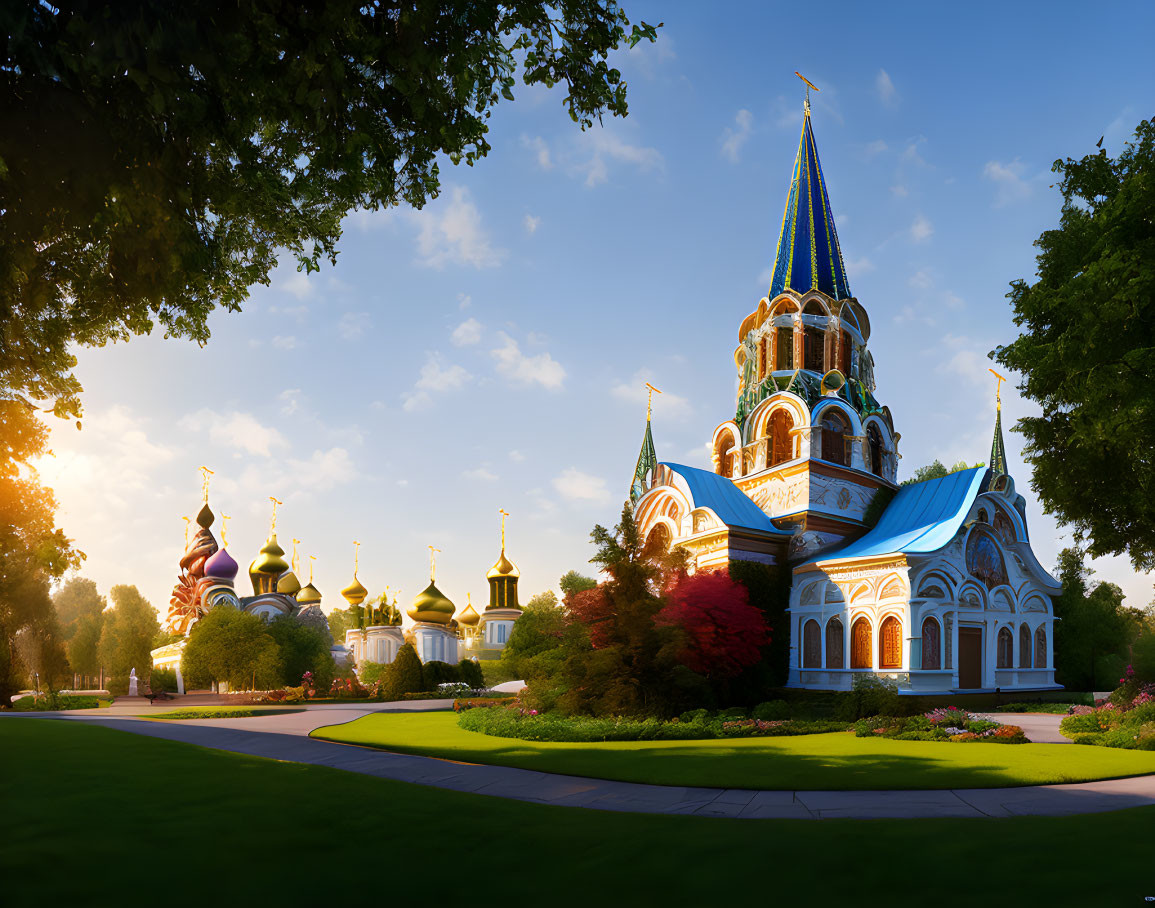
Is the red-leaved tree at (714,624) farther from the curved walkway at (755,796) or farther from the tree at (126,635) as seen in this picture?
the tree at (126,635)

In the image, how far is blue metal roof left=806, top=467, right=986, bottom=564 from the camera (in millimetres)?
27138

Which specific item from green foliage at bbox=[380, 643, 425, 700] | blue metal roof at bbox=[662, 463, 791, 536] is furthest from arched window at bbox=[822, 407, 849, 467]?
green foliage at bbox=[380, 643, 425, 700]

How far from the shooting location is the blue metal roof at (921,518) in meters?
27.1

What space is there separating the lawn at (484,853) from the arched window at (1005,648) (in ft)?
75.4

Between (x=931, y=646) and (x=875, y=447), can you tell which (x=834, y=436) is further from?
(x=931, y=646)

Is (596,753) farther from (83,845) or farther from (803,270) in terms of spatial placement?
(803,270)

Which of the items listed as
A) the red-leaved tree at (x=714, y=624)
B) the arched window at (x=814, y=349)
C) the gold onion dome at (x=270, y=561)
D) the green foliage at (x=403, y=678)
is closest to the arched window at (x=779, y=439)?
the arched window at (x=814, y=349)

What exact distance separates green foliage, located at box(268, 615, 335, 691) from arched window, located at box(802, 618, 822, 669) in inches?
1121

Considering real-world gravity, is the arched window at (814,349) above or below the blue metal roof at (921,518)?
above

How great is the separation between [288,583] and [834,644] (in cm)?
5263

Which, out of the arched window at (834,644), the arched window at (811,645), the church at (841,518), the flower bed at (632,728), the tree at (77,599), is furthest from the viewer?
the tree at (77,599)

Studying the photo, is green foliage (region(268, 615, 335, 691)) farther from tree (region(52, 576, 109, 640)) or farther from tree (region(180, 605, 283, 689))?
tree (region(52, 576, 109, 640))

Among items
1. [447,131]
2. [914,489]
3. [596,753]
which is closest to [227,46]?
[447,131]

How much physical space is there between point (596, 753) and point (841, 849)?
27.9 feet
